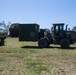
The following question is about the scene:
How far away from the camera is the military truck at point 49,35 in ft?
81.0

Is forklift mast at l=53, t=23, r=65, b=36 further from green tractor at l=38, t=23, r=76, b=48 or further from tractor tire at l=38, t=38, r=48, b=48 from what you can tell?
tractor tire at l=38, t=38, r=48, b=48

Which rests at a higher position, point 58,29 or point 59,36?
point 58,29

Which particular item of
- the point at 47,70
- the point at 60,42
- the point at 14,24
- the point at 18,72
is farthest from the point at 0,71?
the point at 14,24

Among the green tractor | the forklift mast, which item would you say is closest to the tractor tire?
the green tractor

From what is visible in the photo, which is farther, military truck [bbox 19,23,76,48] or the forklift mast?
the forklift mast

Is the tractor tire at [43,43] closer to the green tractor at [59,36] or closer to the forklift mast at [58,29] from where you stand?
the green tractor at [59,36]

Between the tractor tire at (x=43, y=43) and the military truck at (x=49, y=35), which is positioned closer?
the military truck at (x=49, y=35)

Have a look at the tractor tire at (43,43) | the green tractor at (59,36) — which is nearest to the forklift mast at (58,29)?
the green tractor at (59,36)

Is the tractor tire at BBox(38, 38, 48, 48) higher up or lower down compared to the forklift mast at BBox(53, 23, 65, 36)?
lower down

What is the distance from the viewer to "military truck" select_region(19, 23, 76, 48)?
81.0ft

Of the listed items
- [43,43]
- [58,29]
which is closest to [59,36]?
[58,29]

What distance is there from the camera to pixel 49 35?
2566 centimetres

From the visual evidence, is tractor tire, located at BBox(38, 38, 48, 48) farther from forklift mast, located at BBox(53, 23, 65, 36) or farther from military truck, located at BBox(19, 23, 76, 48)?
forklift mast, located at BBox(53, 23, 65, 36)

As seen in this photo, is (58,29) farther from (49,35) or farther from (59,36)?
(49,35)
